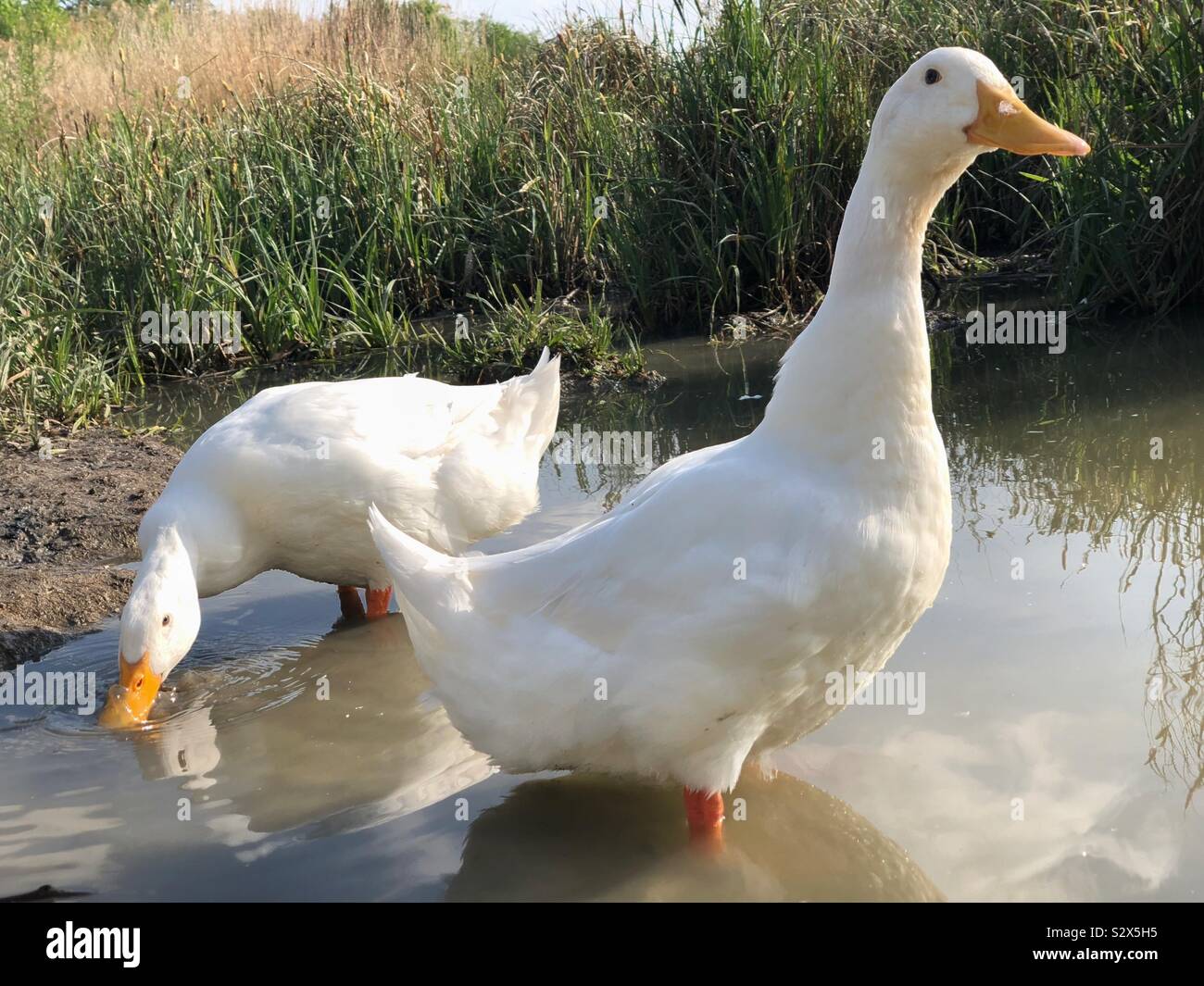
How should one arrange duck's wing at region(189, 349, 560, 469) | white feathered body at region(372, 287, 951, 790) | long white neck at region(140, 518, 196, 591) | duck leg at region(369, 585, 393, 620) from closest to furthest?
white feathered body at region(372, 287, 951, 790)
long white neck at region(140, 518, 196, 591)
duck's wing at region(189, 349, 560, 469)
duck leg at region(369, 585, 393, 620)

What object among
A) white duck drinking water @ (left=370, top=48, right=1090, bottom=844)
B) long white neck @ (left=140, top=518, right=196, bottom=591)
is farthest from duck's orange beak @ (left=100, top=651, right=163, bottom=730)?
white duck drinking water @ (left=370, top=48, right=1090, bottom=844)

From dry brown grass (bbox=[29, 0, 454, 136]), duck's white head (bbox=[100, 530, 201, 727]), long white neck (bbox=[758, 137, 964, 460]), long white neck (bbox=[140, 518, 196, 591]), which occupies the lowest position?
duck's white head (bbox=[100, 530, 201, 727])

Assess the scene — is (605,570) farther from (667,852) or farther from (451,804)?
(451,804)

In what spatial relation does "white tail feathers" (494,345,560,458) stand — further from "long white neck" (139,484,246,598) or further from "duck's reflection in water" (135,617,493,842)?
"long white neck" (139,484,246,598)

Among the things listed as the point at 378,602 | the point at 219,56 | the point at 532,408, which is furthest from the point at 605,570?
the point at 219,56

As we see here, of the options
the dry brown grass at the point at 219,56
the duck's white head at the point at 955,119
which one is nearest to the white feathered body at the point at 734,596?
the duck's white head at the point at 955,119

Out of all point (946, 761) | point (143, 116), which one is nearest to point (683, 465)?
point (946, 761)
